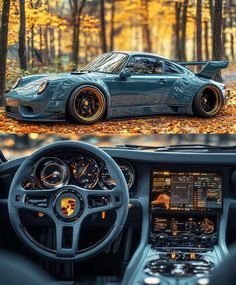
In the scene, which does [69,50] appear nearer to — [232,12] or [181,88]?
[181,88]

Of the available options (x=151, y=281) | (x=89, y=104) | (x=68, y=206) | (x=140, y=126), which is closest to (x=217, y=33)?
(x=140, y=126)

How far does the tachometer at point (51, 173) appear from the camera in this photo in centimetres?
396

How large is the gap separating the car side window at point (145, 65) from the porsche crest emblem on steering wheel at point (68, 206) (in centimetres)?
112

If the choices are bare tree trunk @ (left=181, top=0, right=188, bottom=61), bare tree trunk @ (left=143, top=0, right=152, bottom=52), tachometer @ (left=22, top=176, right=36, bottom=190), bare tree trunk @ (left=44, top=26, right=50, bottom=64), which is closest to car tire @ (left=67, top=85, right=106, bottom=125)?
bare tree trunk @ (left=44, top=26, right=50, bottom=64)

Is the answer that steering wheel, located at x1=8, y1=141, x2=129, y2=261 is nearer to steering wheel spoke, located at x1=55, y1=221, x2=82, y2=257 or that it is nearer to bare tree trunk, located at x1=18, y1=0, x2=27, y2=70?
steering wheel spoke, located at x1=55, y1=221, x2=82, y2=257

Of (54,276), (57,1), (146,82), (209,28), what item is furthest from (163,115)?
(54,276)

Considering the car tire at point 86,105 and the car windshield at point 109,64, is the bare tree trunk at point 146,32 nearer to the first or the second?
the car windshield at point 109,64

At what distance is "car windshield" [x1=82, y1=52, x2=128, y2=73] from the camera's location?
14.1 ft

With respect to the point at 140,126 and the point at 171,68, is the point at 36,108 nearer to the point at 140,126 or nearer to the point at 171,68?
the point at 140,126

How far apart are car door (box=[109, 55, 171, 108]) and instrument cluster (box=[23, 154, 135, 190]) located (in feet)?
1.65

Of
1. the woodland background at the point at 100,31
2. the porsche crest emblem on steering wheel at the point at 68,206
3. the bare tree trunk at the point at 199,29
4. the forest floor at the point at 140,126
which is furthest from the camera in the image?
the bare tree trunk at the point at 199,29

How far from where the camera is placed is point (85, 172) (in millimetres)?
3984

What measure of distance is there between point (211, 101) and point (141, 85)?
53 centimetres

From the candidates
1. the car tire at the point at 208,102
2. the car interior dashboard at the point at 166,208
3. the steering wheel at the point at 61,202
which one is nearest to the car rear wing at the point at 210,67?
the car tire at the point at 208,102
